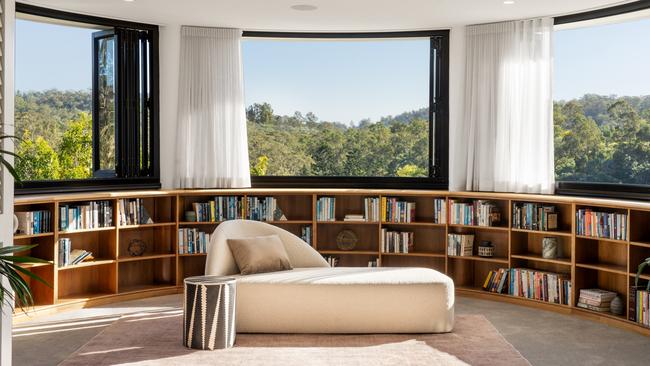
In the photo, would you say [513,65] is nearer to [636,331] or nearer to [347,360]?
[636,331]

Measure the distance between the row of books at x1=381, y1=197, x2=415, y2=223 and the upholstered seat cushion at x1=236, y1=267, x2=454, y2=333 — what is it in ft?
6.64

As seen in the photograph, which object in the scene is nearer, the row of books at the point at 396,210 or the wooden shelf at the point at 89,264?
the wooden shelf at the point at 89,264

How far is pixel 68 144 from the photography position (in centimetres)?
728

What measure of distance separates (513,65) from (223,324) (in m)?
3.99

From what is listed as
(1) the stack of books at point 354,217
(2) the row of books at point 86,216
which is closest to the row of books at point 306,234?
(1) the stack of books at point 354,217

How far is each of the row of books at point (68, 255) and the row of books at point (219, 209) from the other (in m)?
1.23

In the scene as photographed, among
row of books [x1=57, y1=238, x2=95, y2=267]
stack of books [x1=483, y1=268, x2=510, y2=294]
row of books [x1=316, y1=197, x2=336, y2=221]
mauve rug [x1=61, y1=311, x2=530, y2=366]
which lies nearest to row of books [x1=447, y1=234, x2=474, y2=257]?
stack of books [x1=483, y1=268, x2=510, y2=294]

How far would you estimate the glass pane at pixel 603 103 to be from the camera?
671cm

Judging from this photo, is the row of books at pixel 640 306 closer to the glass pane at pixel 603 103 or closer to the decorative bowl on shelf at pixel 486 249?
the glass pane at pixel 603 103

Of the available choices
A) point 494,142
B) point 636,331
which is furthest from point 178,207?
point 636,331

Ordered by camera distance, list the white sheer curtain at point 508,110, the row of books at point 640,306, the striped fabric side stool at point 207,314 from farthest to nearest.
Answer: the white sheer curtain at point 508,110, the row of books at point 640,306, the striped fabric side stool at point 207,314

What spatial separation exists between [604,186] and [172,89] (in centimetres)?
444

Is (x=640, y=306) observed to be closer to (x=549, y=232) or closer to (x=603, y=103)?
Result: (x=549, y=232)

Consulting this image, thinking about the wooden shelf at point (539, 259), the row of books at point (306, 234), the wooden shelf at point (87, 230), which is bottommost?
the wooden shelf at point (539, 259)
